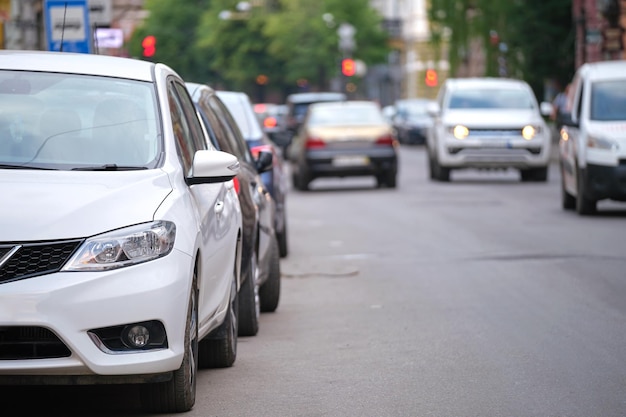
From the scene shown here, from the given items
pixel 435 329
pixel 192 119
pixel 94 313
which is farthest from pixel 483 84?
pixel 94 313

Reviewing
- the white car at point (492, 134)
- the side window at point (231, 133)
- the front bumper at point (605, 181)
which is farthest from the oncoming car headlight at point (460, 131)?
the side window at point (231, 133)

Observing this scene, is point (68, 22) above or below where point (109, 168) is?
below

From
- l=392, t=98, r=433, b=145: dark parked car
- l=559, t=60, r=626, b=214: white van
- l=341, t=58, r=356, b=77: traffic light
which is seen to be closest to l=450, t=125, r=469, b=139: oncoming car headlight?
l=559, t=60, r=626, b=214: white van

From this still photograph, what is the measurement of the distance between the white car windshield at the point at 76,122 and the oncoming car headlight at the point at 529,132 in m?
21.5

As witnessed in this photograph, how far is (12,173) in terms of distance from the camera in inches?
278

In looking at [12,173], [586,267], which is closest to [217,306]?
[12,173]

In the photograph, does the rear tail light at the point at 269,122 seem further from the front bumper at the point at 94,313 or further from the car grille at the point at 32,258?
the car grille at the point at 32,258

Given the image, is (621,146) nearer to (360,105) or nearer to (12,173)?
(360,105)

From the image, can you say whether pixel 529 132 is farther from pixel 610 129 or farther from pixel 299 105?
pixel 299 105

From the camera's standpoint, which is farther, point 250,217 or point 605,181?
point 605,181

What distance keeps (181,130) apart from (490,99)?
2221 cm

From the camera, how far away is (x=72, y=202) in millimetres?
6734

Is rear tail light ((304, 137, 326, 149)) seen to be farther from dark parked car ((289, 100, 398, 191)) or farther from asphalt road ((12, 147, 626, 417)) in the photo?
asphalt road ((12, 147, 626, 417))

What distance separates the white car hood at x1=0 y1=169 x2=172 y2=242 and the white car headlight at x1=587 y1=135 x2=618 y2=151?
1256cm
